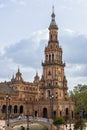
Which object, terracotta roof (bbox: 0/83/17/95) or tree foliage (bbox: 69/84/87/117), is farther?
tree foliage (bbox: 69/84/87/117)

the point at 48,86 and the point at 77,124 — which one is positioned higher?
the point at 48,86

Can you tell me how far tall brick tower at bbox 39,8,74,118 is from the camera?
5507 inches

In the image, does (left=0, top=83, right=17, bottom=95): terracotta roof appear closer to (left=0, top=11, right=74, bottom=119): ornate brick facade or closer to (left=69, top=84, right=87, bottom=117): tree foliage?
(left=0, top=11, right=74, bottom=119): ornate brick facade

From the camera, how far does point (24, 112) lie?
14325 cm

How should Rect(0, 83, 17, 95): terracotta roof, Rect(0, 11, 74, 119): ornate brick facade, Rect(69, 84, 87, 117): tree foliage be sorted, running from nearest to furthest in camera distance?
Rect(0, 83, 17, 95): terracotta roof → Rect(0, 11, 74, 119): ornate brick facade → Rect(69, 84, 87, 117): tree foliage

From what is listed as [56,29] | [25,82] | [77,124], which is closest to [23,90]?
[25,82]

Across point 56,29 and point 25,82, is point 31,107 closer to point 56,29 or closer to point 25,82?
point 25,82

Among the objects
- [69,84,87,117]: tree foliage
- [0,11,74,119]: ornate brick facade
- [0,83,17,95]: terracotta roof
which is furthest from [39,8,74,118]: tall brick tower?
[0,83,17,95]: terracotta roof

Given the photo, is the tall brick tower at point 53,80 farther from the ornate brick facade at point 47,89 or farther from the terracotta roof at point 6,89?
the terracotta roof at point 6,89

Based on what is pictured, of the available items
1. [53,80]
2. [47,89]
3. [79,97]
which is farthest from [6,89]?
[79,97]

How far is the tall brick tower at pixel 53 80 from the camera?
Answer: 13988 cm

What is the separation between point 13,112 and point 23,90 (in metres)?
8.92

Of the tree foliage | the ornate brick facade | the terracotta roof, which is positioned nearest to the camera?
the terracotta roof

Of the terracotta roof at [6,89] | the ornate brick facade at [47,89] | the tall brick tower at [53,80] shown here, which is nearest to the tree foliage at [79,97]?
the tall brick tower at [53,80]
